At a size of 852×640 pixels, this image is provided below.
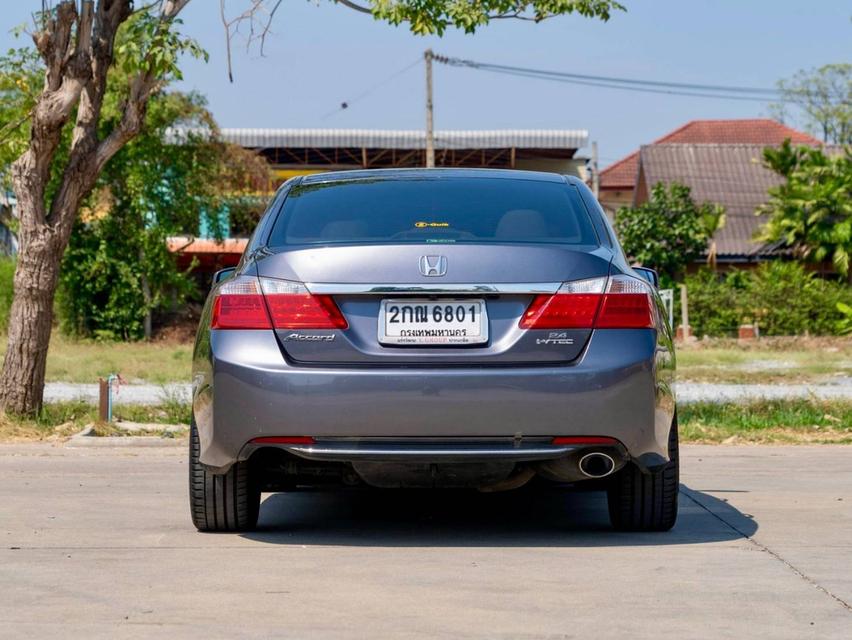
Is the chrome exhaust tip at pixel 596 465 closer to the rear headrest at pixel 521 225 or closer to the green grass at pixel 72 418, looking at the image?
the rear headrest at pixel 521 225

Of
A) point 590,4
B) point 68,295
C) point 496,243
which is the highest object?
point 590,4

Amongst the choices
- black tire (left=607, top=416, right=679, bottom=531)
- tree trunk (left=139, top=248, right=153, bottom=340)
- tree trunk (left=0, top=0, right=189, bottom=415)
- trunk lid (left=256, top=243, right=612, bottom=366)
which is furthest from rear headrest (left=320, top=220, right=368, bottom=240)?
tree trunk (left=139, top=248, right=153, bottom=340)

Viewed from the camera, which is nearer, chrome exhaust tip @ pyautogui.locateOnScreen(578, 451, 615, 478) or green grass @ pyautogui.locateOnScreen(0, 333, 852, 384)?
chrome exhaust tip @ pyautogui.locateOnScreen(578, 451, 615, 478)

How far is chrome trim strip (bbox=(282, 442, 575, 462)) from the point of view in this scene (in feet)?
18.0

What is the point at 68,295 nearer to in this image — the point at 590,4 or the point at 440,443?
the point at 590,4

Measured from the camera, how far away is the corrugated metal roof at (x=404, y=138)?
51125 mm

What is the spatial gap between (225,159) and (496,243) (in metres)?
28.0

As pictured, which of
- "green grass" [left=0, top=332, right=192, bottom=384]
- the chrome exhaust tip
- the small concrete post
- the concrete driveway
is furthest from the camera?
"green grass" [left=0, top=332, right=192, bottom=384]

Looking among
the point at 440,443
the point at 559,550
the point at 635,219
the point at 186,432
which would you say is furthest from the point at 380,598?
the point at 635,219

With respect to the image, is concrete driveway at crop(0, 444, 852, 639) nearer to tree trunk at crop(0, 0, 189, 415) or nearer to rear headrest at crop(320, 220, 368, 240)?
rear headrest at crop(320, 220, 368, 240)

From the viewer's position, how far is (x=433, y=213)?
6.12 m

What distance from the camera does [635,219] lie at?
39.4 meters

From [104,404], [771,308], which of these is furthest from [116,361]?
[771,308]

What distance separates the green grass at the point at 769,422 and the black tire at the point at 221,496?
5.50 m
